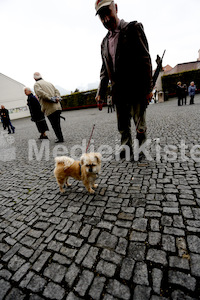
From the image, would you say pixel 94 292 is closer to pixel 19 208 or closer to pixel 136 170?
pixel 19 208

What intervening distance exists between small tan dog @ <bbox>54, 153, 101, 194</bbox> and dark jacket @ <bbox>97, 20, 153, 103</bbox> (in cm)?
166

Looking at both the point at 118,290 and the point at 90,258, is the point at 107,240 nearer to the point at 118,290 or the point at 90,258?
the point at 90,258

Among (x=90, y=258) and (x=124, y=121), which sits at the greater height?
(x=124, y=121)

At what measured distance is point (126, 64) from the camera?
3023mm

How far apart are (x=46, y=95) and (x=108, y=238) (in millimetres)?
5389

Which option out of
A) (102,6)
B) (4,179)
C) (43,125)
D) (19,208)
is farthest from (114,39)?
(43,125)

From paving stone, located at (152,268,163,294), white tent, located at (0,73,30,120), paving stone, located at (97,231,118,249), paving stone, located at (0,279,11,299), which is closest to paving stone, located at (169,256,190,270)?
paving stone, located at (152,268,163,294)

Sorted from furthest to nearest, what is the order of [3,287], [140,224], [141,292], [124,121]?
[124,121] → [140,224] → [3,287] → [141,292]

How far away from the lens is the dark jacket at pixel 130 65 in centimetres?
279

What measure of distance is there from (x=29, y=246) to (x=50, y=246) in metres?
0.31

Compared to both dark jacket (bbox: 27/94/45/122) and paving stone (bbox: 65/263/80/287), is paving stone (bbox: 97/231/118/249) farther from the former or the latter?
dark jacket (bbox: 27/94/45/122)

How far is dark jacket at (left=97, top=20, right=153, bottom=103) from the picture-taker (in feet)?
9.14

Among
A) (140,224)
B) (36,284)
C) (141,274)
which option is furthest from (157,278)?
(36,284)

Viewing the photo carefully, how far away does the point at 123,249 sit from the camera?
67.9 inches
